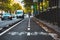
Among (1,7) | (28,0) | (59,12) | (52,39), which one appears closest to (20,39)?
(52,39)

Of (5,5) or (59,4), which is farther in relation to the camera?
(5,5)

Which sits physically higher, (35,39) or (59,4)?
(59,4)

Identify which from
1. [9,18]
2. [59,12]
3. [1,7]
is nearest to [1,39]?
[59,12]

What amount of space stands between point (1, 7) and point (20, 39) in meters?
76.3

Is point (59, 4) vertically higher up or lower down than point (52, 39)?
higher up

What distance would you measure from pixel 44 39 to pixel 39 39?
0.26 meters

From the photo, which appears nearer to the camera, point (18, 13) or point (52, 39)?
point (52, 39)

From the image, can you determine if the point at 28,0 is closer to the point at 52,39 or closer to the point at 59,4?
the point at 59,4

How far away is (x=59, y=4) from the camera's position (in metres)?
21.3

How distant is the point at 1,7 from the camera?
87.1 meters

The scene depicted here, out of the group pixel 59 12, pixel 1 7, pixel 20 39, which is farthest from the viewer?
pixel 1 7

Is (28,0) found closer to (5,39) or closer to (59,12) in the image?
(59,12)

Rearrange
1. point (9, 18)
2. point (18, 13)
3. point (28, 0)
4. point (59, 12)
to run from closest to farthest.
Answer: point (59, 12) → point (9, 18) → point (18, 13) → point (28, 0)

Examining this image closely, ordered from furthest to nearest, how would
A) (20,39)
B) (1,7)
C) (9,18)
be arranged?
(1,7) < (9,18) < (20,39)
